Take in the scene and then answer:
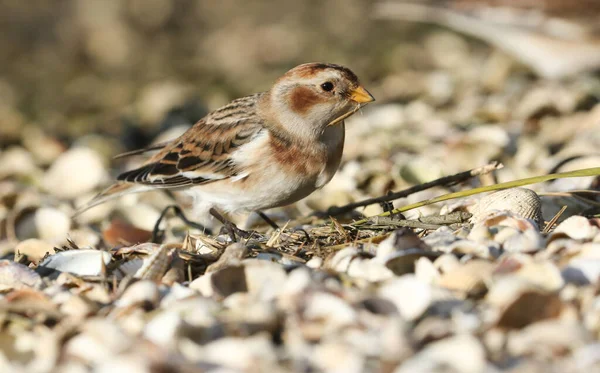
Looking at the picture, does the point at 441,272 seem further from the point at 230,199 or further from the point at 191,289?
the point at 230,199

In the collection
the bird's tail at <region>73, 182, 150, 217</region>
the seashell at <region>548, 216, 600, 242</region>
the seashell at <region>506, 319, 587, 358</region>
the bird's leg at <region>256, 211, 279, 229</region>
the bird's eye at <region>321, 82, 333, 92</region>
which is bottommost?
the bird's leg at <region>256, 211, 279, 229</region>

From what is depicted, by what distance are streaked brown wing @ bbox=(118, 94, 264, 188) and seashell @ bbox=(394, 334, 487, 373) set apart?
2.19 meters

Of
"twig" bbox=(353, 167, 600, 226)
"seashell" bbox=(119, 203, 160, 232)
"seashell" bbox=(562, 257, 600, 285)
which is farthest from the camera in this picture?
"seashell" bbox=(119, 203, 160, 232)

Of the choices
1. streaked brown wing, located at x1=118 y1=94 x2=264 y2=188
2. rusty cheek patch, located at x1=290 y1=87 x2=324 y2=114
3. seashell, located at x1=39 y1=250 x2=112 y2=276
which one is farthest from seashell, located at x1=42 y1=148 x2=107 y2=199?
seashell, located at x1=39 y1=250 x2=112 y2=276

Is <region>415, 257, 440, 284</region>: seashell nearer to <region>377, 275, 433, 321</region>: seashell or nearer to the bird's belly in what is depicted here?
<region>377, 275, 433, 321</region>: seashell

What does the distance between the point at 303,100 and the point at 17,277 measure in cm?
171

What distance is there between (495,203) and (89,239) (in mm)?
2016

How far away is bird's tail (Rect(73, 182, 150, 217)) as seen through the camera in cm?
467

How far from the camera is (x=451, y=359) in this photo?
2.05 metres

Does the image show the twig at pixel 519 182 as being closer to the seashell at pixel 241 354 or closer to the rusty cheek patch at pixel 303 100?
the rusty cheek patch at pixel 303 100

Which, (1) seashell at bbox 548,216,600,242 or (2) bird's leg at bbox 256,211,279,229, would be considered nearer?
(1) seashell at bbox 548,216,600,242

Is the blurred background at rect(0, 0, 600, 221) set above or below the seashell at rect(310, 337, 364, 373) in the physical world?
below

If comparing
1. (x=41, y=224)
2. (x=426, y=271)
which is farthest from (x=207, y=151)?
(x=426, y=271)

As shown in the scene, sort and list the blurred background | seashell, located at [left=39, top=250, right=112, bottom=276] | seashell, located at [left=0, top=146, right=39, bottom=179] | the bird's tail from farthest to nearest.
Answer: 1. seashell, located at [left=0, top=146, right=39, bottom=179]
2. the blurred background
3. the bird's tail
4. seashell, located at [left=39, top=250, right=112, bottom=276]
